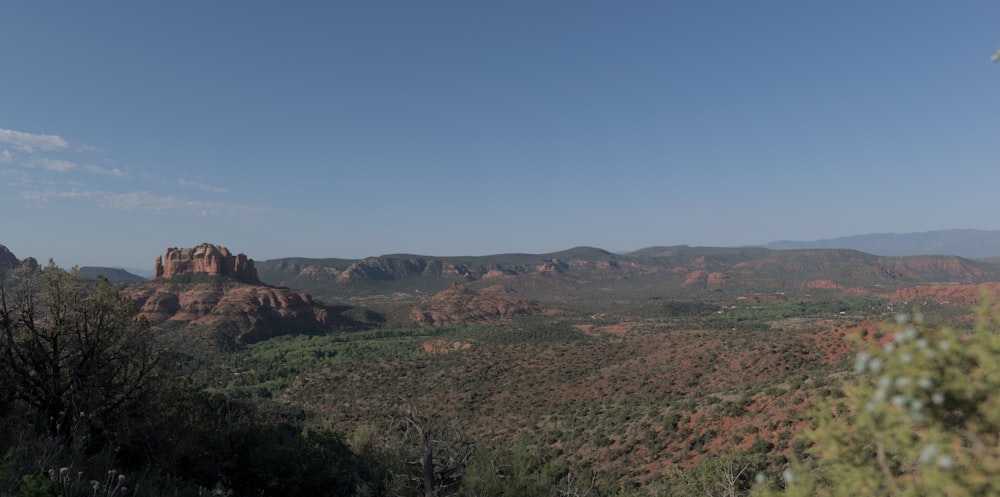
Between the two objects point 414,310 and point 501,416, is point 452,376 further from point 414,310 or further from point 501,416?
point 414,310

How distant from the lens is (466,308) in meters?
144

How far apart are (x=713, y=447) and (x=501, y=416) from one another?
66.0 feet

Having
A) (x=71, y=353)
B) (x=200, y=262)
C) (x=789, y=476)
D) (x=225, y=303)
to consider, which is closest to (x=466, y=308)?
(x=225, y=303)

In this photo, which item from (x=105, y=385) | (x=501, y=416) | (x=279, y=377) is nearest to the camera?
(x=105, y=385)

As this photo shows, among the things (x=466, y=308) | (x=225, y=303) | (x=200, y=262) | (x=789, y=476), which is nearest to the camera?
(x=789, y=476)

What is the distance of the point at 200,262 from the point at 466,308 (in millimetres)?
84466

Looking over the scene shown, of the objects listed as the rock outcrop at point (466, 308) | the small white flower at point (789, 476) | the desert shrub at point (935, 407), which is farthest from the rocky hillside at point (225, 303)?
the desert shrub at point (935, 407)

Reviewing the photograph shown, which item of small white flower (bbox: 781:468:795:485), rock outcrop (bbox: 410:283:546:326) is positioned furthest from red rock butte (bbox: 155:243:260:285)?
small white flower (bbox: 781:468:795:485)

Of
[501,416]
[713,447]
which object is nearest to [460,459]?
[713,447]

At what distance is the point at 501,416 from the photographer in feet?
128

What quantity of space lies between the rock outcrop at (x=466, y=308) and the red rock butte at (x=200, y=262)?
59.2 metres

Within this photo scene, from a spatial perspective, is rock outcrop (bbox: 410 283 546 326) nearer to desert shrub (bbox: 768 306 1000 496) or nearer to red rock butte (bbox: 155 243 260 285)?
red rock butte (bbox: 155 243 260 285)

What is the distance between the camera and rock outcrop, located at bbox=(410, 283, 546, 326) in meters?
135

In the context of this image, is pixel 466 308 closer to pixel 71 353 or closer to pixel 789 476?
pixel 71 353
